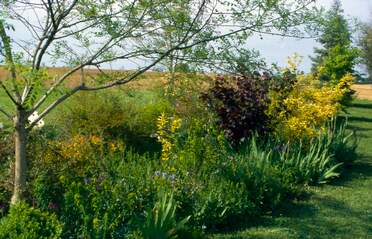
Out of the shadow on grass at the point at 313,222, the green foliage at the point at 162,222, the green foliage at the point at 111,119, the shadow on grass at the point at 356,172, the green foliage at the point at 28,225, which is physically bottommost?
the shadow on grass at the point at 313,222

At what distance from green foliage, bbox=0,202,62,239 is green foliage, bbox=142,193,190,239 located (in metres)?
0.96

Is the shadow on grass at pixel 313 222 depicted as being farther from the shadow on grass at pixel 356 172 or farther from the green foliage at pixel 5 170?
the green foliage at pixel 5 170

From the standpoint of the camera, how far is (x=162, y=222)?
5.85 m

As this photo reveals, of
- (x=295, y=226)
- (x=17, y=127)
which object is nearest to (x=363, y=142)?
(x=295, y=226)

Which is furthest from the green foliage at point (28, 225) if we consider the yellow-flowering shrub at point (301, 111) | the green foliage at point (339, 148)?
the green foliage at point (339, 148)

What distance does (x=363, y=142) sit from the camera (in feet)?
58.3

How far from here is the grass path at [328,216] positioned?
7086 mm

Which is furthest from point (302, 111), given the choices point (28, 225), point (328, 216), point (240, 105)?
point (28, 225)

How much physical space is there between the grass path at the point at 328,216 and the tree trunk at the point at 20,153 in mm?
2246

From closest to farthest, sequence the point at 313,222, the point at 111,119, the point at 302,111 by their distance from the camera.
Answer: the point at 313,222 → the point at 302,111 → the point at 111,119

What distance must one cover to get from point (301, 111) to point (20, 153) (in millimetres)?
7039

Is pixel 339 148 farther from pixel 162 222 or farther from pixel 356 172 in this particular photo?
pixel 162 222

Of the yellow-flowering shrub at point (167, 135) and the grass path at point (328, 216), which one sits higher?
the yellow-flowering shrub at point (167, 135)

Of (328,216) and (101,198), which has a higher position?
(101,198)
